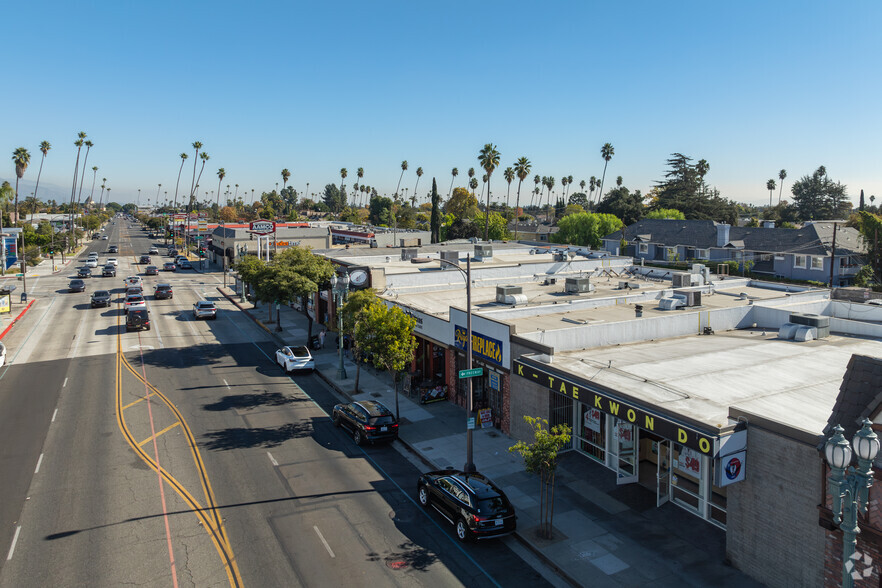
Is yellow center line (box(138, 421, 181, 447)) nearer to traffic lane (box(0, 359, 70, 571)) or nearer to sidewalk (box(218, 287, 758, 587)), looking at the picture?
traffic lane (box(0, 359, 70, 571))

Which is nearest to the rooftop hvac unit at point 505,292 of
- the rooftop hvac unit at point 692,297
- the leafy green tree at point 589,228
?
the rooftop hvac unit at point 692,297

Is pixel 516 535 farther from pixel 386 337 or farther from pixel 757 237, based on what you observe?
pixel 757 237

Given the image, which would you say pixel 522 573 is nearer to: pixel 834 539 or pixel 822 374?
pixel 834 539

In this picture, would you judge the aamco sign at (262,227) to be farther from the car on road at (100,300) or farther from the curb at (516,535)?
the curb at (516,535)

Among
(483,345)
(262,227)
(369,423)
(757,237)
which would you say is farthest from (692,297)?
(262,227)

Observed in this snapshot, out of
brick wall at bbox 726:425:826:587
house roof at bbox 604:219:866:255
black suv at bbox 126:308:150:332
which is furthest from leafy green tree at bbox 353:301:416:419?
house roof at bbox 604:219:866:255

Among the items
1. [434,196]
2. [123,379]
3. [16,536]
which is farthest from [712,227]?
[16,536]
